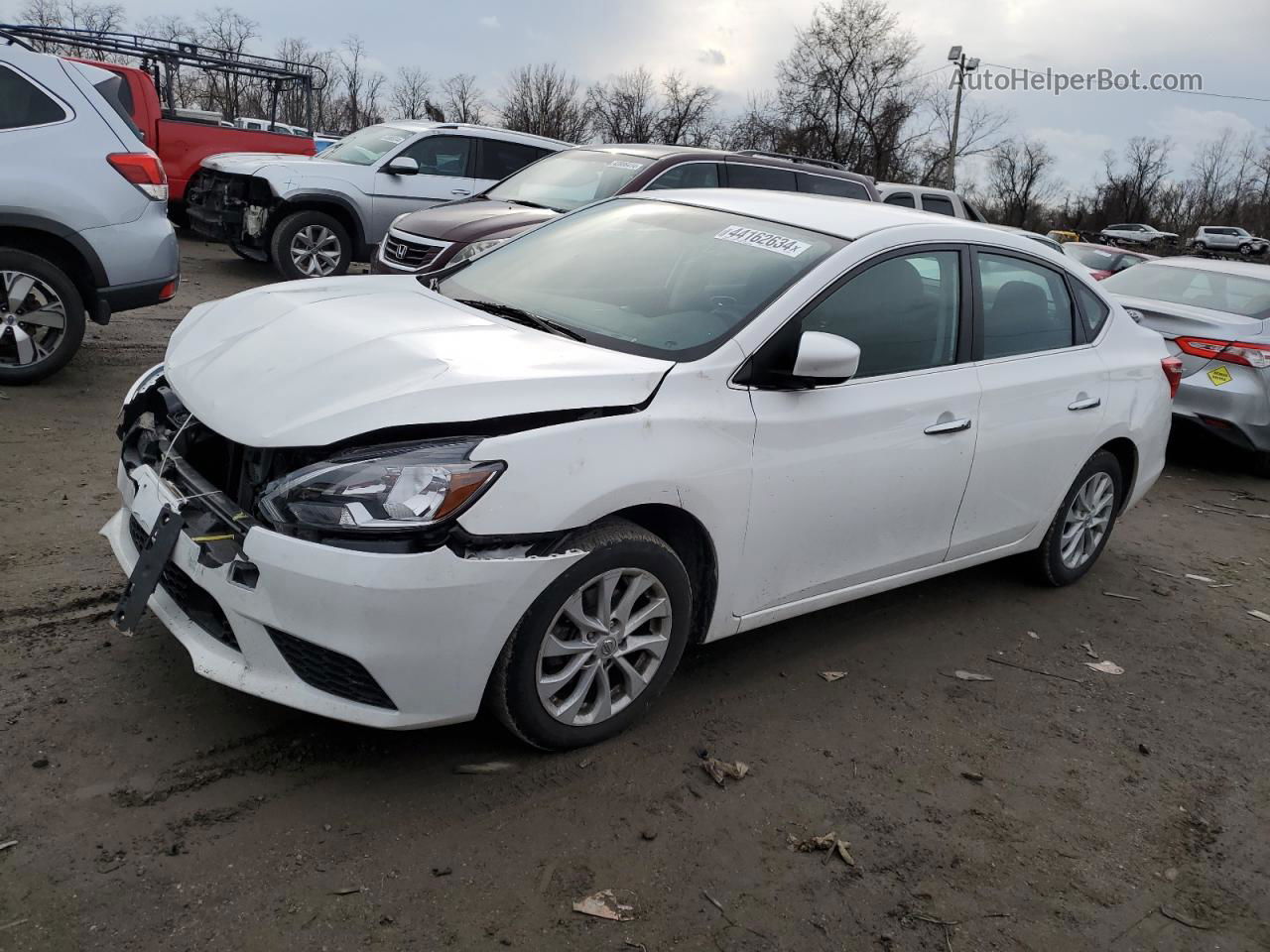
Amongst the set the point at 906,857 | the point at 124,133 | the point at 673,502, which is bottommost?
the point at 906,857

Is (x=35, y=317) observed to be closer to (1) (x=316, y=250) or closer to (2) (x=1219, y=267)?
(1) (x=316, y=250)

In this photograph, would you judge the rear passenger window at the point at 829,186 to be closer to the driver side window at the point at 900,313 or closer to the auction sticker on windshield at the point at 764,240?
the driver side window at the point at 900,313

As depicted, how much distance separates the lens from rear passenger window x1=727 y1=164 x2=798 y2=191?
9.95 m

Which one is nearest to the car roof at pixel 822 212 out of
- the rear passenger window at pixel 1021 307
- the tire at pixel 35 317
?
the rear passenger window at pixel 1021 307

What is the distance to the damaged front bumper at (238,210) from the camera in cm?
1138

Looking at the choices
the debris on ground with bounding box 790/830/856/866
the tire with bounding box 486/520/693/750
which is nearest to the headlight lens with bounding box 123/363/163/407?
the tire with bounding box 486/520/693/750

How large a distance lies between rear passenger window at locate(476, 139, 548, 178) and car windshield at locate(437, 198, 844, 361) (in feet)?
27.4

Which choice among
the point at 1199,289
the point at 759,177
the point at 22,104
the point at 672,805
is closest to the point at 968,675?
the point at 672,805

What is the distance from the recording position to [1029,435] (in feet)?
14.8

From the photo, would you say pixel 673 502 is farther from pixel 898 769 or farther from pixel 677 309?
pixel 898 769

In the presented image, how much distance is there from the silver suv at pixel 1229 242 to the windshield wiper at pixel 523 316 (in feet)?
193

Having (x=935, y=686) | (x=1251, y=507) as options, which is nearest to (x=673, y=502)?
(x=935, y=686)

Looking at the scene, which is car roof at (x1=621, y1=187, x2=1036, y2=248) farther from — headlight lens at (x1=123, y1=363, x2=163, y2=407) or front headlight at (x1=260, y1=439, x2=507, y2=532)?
headlight lens at (x1=123, y1=363, x2=163, y2=407)

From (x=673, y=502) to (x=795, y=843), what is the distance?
3.45 feet
